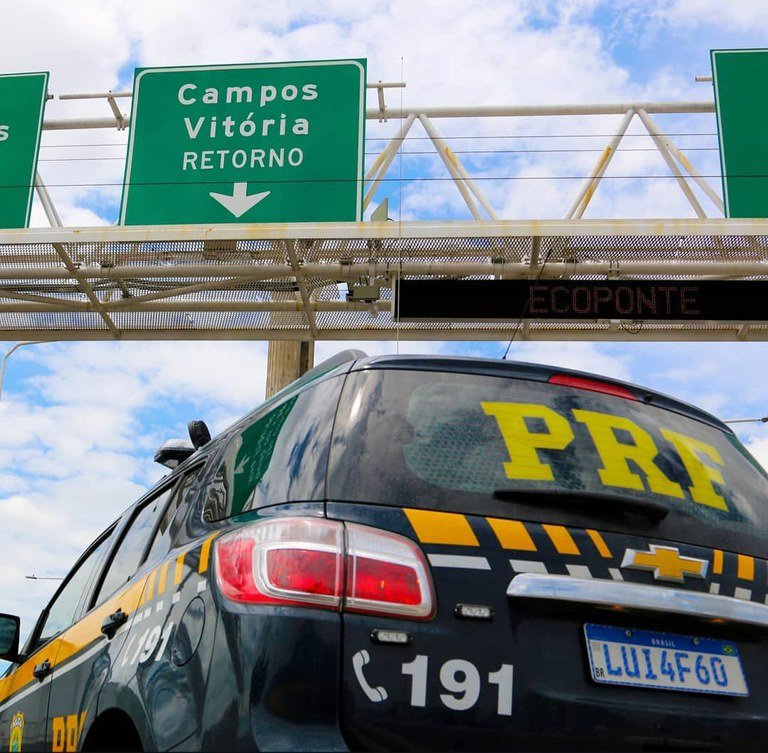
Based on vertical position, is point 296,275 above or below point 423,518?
above

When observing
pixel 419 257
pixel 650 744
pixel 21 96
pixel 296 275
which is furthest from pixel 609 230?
pixel 650 744

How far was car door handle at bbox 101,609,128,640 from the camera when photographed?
134 inches

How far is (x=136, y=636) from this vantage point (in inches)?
124

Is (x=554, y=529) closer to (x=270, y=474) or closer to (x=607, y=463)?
(x=607, y=463)

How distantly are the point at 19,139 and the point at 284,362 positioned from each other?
374 cm

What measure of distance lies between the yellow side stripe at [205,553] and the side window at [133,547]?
3.27ft

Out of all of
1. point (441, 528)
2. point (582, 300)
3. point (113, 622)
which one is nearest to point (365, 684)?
point (441, 528)

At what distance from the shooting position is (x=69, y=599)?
488 cm

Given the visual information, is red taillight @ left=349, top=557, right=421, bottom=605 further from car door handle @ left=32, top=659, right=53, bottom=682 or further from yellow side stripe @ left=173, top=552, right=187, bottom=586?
car door handle @ left=32, top=659, right=53, bottom=682

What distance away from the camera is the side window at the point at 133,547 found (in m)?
3.90

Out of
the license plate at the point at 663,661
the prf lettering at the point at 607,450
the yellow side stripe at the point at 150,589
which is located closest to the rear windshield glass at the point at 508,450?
the prf lettering at the point at 607,450

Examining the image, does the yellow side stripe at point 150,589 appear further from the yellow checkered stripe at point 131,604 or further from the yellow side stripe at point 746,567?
the yellow side stripe at point 746,567

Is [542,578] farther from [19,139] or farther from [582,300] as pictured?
[19,139]

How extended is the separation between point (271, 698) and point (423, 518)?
0.57 metres
